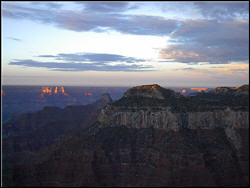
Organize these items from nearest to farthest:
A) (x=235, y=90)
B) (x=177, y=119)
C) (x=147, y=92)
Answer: (x=177, y=119) < (x=147, y=92) < (x=235, y=90)

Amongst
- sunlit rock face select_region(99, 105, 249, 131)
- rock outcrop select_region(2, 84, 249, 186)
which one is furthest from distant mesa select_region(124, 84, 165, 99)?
sunlit rock face select_region(99, 105, 249, 131)

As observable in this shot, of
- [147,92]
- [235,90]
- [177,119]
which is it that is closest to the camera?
[177,119]

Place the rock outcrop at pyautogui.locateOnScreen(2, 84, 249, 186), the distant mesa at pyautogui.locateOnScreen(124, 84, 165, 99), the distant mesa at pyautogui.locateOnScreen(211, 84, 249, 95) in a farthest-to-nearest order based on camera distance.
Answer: the distant mesa at pyautogui.locateOnScreen(124, 84, 165, 99)
the distant mesa at pyautogui.locateOnScreen(211, 84, 249, 95)
the rock outcrop at pyautogui.locateOnScreen(2, 84, 249, 186)

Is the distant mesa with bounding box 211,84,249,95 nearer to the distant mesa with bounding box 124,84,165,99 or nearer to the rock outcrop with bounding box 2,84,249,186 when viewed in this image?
the rock outcrop with bounding box 2,84,249,186

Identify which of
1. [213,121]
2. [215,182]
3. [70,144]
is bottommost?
[215,182]

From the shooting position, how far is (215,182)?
6838 cm

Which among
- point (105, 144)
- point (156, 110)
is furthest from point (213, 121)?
point (105, 144)

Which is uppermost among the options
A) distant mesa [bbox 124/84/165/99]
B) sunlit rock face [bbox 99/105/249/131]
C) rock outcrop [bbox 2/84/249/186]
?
distant mesa [bbox 124/84/165/99]

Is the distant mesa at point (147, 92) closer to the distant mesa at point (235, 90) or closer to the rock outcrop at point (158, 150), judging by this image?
the rock outcrop at point (158, 150)

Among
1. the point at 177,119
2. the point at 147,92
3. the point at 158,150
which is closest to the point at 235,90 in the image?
the point at 147,92

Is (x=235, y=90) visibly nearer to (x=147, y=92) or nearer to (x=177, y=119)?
(x=147, y=92)

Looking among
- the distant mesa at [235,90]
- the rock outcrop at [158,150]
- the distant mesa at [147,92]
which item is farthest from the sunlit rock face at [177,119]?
the distant mesa at [235,90]

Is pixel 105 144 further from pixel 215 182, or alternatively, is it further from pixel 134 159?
pixel 215 182

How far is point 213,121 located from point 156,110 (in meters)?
13.3
